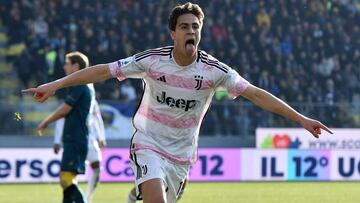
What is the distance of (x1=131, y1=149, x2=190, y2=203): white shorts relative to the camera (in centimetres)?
752

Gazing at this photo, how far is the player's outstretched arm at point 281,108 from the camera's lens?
7.22 metres

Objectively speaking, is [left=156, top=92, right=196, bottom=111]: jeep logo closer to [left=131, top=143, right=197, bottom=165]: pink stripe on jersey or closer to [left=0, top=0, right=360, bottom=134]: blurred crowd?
[left=131, top=143, right=197, bottom=165]: pink stripe on jersey

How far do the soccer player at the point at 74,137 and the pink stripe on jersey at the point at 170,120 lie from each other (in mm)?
3577

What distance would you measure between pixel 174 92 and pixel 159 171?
26.4 inches

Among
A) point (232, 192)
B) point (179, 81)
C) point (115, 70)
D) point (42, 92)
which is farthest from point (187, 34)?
point (232, 192)

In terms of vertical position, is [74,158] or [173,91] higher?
[173,91]

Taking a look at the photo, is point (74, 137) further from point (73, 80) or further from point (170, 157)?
point (73, 80)

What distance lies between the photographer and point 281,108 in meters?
7.41

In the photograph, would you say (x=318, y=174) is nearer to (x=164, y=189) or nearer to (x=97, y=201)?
(x=97, y=201)

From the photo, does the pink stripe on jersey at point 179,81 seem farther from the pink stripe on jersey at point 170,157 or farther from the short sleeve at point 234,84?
the pink stripe on jersey at point 170,157

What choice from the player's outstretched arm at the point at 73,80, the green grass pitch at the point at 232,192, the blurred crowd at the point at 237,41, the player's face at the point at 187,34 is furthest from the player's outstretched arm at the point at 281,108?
the blurred crowd at the point at 237,41

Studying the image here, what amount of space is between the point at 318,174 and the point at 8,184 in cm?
804

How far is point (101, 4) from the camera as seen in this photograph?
92.8ft

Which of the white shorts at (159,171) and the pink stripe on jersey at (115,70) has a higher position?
the pink stripe on jersey at (115,70)
